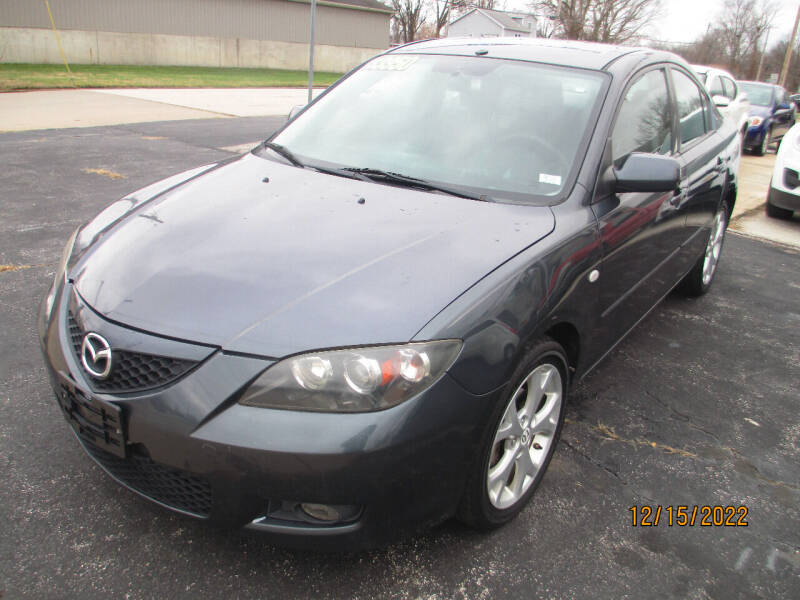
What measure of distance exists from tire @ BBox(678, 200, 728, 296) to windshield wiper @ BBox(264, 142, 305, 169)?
9.57 feet

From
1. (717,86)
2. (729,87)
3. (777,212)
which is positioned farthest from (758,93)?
(777,212)

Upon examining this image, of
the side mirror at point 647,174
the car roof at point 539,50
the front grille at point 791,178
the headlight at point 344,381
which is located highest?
the car roof at point 539,50

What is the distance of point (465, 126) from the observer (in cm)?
280

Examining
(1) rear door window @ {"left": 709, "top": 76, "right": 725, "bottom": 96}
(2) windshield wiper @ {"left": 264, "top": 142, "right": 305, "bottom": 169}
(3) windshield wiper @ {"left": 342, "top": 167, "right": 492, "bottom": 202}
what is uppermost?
(1) rear door window @ {"left": 709, "top": 76, "right": 725, "bottom": 96}

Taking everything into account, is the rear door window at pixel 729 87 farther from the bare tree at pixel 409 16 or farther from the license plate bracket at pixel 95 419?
the bare tree at pixel 409 16

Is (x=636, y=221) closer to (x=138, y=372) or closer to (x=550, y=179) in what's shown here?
(x=550, y=179)

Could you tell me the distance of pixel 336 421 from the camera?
5.45 feet

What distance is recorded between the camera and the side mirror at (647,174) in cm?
256

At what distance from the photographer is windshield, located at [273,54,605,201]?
103 inches

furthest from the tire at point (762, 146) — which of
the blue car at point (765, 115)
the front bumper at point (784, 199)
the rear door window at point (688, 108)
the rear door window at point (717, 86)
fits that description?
the rear door window at point (688, 108)

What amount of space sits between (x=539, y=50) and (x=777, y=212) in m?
5.96

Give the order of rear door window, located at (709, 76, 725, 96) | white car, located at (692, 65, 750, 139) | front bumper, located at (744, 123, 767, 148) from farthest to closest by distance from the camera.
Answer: front bumper, located at (744, 123, 767, 148), rear door window, located at (709, 76, 725, 96), white car, located at (692, 65, 750, 139)

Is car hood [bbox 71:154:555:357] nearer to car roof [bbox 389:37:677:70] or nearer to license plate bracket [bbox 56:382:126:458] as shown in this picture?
license plate bracket [bbox 56:382:126:458]

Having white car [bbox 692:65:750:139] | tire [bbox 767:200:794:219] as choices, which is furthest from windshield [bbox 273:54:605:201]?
white car [bbox 692:65:750:139]
